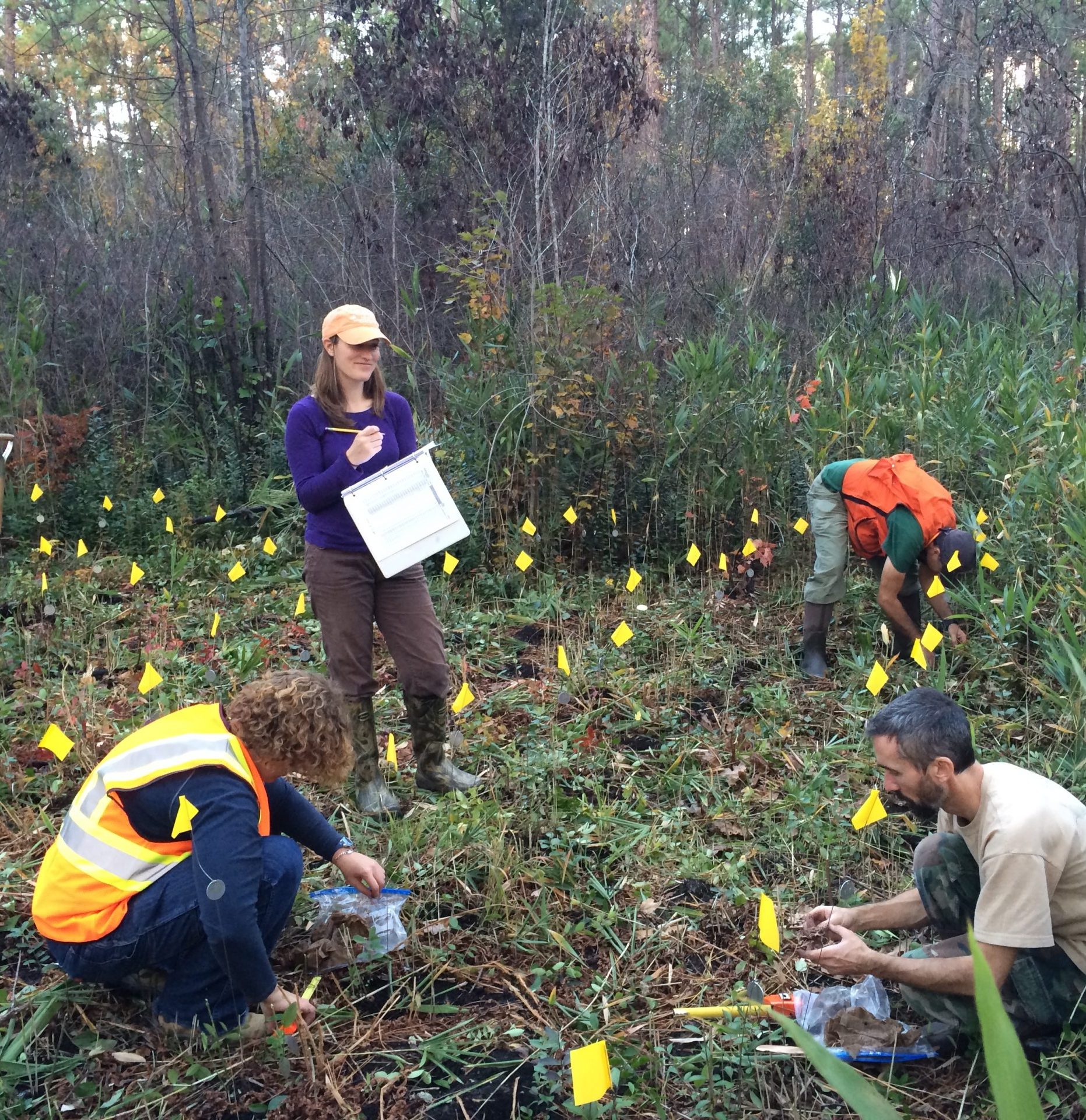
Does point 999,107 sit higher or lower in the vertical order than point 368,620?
higher

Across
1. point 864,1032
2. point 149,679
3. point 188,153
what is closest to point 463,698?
point 149,679

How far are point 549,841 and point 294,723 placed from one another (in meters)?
1.18

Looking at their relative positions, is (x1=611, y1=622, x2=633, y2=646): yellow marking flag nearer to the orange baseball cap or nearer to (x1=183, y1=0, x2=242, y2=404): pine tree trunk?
the orange baseball cap

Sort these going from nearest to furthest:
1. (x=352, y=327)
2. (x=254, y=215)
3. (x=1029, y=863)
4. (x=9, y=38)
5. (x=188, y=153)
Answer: (x=1029, y=863)
(x=352, y=327)
(x=254, y=215)
(x=188, y=153)
(x=9, y=38)

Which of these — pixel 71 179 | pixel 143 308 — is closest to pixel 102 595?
pixel 143 308

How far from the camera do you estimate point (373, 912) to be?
271cm

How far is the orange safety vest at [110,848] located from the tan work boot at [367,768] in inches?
43.6

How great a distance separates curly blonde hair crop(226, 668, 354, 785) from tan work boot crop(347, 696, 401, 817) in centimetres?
103

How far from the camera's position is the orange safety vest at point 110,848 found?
87.6 inches

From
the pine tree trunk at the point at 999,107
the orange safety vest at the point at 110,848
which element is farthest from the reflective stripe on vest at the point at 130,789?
the pine tree trunk at the point at 999,107

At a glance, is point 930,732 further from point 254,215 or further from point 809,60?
point 809,60

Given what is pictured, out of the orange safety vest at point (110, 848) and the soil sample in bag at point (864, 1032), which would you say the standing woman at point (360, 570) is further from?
the soil sample in bag at point (864, 1032)

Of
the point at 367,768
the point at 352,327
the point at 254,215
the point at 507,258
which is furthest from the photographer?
the point at 254,215

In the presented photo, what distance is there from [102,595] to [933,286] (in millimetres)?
6512
